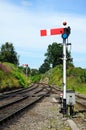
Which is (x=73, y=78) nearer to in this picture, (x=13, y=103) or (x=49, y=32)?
(x=13, y=103)

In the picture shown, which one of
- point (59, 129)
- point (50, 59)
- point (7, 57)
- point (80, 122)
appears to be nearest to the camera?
point (59, 129)

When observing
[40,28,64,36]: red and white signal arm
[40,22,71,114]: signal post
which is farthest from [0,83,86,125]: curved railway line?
[40,28,64,36]: red and white signal arm

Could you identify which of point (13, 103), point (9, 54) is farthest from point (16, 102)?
point (9, 54)

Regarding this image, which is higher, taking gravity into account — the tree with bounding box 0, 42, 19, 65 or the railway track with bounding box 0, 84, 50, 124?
the tree with bounding box 0, 42, 19, 65

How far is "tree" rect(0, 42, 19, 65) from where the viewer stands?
91456 millimetres

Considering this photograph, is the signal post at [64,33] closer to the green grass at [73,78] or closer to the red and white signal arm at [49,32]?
the red and white signal arm at [49,32]

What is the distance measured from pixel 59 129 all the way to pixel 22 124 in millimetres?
1613

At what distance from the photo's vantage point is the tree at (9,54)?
300ft

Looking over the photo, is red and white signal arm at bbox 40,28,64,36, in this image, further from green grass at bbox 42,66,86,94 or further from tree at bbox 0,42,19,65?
tree at bbox 0,42,19,65

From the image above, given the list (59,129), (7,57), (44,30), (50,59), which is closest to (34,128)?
(59,129)

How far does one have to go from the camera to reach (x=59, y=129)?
11.3m

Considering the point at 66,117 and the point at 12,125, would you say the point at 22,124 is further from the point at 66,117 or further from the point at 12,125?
the point at 66,117

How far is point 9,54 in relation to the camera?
92375mm

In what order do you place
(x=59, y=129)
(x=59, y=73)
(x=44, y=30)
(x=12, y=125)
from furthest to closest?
(x=59, y=73), (x=44, y=30), (x=12, y=125), (x=59, y=129)
